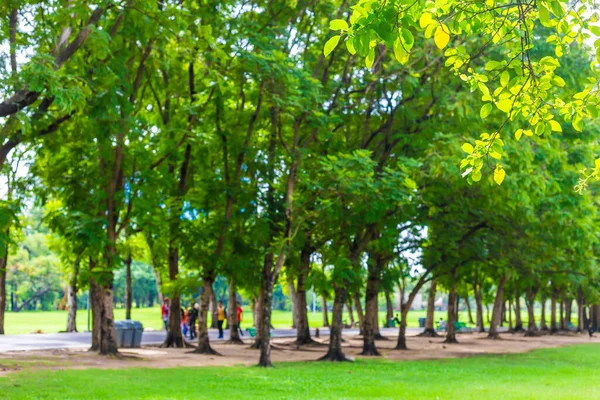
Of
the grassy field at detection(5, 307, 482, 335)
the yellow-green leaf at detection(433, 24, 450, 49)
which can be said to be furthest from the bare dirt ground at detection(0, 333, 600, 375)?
the grassy field at detection(5, 307, 482, 335)

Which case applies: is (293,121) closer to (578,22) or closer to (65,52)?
(65,52)

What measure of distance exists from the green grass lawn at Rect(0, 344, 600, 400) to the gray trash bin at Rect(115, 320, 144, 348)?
7.88 m

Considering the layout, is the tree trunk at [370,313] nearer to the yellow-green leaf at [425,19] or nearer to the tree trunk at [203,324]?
the tree trunk at [203,324]

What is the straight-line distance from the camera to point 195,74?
24.1 meters

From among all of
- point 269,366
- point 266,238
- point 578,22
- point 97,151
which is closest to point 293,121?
point 266,238

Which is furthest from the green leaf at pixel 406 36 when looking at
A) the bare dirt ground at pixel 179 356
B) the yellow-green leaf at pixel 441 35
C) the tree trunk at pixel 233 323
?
the tree trunk at pixel 233 323

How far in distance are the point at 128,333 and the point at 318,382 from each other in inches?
506

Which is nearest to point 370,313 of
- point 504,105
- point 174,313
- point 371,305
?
point 371,305

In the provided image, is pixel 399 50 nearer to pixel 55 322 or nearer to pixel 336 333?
pixel 336 333

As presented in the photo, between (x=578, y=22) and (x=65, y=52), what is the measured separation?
10158mm

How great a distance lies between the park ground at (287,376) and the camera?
48.0 ft

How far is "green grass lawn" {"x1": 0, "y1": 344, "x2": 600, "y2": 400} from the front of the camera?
14367 millimetres

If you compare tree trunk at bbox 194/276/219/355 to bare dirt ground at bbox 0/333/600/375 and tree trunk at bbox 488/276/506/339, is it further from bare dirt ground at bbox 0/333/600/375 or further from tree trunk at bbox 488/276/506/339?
tree trunk at bbox 488/276/506/339

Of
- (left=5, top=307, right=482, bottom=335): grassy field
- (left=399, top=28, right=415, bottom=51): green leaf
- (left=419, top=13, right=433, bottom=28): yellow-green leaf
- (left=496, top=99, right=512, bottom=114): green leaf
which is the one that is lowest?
(left=5, top=307, right=482, bottom=335): grassy field
